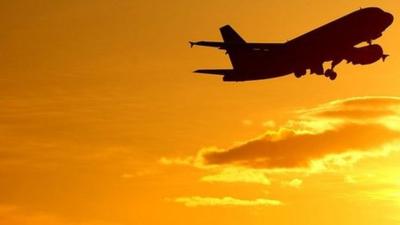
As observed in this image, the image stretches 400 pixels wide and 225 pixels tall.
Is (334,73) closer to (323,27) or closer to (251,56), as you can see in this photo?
(323,27)

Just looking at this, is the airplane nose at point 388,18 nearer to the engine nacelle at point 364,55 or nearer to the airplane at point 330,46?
the airplane at point 330,46

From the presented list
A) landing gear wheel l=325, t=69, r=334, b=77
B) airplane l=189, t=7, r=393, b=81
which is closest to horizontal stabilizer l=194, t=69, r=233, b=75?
airplane l=189, t=7, r=393, b=81

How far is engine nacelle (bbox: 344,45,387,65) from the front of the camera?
113625 millimetres

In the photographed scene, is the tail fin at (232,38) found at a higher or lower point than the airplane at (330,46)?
higher

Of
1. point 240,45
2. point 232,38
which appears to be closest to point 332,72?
point 240,45

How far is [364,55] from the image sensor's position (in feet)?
374

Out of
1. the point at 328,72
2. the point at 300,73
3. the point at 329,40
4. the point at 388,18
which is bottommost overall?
the point at 328,72

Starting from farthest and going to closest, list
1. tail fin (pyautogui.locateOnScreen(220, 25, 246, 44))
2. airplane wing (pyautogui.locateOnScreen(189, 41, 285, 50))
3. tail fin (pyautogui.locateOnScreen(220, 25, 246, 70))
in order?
tail fin (pyautogui.locateOnScreen(220, 25, 246, 44))
tail fin (pyautogui.locateOnScreen(220, 25, 246, 70))
airplane wing (pyautogui.locateOnScreen(189, 41, 285, 50))

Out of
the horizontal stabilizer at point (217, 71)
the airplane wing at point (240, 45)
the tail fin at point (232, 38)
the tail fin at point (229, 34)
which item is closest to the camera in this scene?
the airplane wing at point (240, 45)

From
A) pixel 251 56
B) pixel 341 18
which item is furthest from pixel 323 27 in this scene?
pixel 251 56

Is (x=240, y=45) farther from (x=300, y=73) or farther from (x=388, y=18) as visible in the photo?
(x=388, y=18)

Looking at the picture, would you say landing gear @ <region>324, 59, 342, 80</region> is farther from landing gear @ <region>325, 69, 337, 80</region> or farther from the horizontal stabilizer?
the horizontal stabilizer

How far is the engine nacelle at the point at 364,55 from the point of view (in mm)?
113625

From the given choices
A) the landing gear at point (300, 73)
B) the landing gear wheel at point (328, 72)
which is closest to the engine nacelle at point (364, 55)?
the landing gear wheel at point (328, 72)
